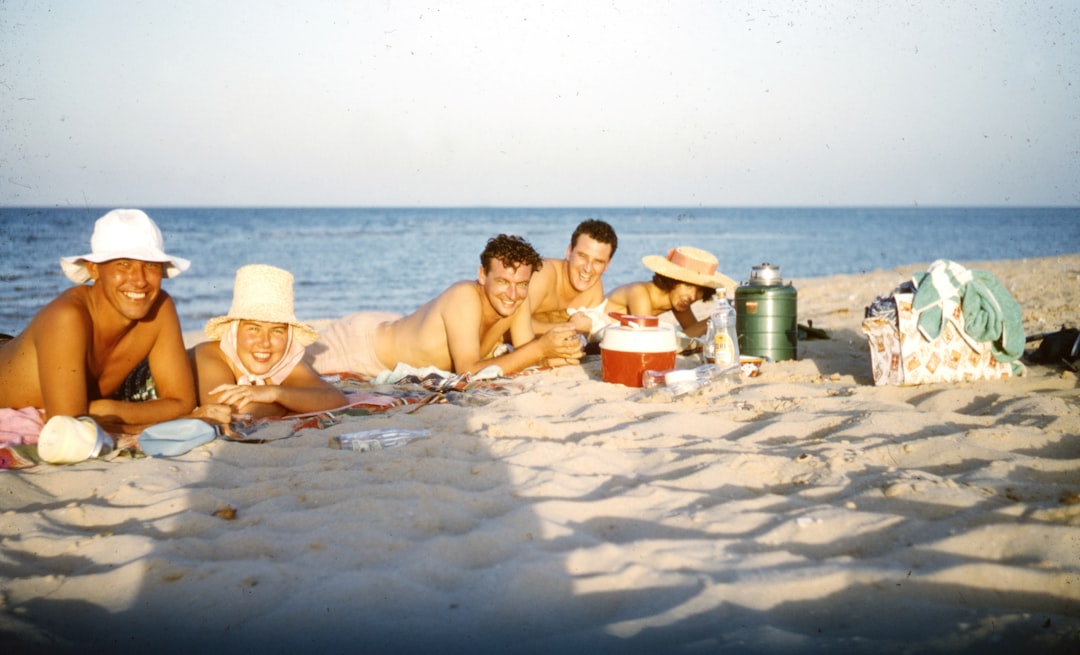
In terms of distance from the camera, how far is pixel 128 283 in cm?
383

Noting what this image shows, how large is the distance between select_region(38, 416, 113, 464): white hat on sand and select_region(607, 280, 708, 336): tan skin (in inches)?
165

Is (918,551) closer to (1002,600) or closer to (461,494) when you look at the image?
(1002,600)

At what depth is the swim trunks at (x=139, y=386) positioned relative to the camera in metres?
4.33

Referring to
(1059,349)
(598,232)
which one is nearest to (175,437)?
(598,232)

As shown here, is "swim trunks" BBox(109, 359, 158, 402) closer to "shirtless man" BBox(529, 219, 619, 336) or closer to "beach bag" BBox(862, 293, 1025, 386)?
"shirtless man" BBox(529, 219, 619, 336)

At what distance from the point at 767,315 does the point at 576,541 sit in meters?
3.69

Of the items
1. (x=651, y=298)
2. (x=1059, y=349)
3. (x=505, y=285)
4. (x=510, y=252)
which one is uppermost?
(x=510, y=252)

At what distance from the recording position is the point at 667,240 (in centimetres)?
3238

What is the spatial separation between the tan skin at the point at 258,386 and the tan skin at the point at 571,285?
7.08 ft

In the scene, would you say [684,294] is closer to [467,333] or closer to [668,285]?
[668,285]

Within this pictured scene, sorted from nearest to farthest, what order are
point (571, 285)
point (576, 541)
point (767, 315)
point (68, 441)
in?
1. point (576, 541)
2. point (68, 441)
3. point (767, 315)
4. point (571, 285)

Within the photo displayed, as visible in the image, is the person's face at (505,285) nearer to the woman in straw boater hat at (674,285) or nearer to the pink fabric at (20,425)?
the woman in straw boater hat at (674,285)

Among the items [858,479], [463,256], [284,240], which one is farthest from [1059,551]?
[284,240]

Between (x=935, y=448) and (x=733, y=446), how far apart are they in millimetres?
813
